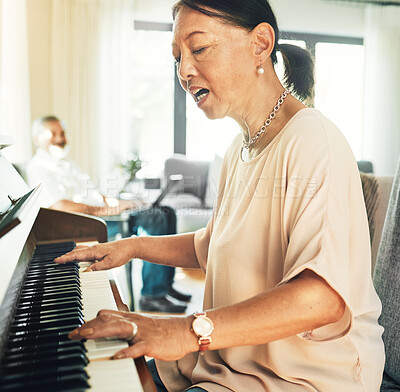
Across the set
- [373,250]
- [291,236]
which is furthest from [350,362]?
[373,250]

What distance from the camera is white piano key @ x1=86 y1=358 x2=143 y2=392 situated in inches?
24.8

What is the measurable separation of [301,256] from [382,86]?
22.6ft

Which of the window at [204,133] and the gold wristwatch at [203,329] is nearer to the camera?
the gold wristwatch at [203,329]

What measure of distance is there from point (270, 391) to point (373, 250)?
96 centimetres

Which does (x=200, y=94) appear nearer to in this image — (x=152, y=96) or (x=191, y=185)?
(x=191, y=185)

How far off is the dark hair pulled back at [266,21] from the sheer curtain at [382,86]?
627 centimetres

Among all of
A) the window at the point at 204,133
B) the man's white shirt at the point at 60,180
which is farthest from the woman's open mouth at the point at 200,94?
the window at the point at 204,133

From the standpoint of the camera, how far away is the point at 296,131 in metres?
0.94

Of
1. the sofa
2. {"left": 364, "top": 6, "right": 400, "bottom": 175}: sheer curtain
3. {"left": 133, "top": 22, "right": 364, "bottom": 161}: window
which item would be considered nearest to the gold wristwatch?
the sofa

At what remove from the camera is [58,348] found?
707 mm

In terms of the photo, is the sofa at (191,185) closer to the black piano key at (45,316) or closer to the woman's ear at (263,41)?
the woman's ear at (263,41)

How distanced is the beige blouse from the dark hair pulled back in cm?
23

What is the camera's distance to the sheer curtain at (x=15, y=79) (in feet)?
14.9

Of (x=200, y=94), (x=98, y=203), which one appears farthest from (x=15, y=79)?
(x=200, y=94)
